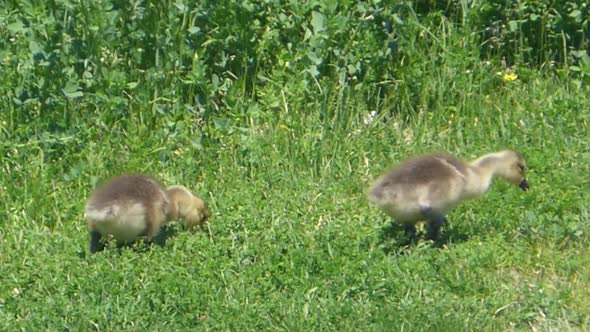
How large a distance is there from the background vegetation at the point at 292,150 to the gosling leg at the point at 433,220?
9cm

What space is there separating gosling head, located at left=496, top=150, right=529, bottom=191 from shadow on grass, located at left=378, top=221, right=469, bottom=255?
17.6 inches

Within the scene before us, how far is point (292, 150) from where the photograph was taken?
28.5ft

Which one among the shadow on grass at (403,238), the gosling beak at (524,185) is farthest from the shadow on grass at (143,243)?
the gosling beak at (524,185)

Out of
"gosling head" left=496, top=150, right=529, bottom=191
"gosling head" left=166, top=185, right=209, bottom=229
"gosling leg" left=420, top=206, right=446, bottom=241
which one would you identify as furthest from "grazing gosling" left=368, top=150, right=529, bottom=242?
"gosling head" left=166, top=185, right=209, bottom=229

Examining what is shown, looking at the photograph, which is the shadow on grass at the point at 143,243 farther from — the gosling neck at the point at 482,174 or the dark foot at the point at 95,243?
the gosling neck at the point at 482,174

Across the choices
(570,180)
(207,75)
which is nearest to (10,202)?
(207,75)

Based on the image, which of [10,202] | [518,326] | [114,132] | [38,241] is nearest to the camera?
[518,326]

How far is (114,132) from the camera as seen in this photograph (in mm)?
8883

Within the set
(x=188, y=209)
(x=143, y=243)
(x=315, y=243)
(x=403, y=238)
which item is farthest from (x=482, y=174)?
(x=143, y=243)

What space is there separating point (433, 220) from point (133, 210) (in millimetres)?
1740

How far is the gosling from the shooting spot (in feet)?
24.9

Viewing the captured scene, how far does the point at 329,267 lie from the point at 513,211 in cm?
132

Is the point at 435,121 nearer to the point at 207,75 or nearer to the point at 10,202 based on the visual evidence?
the point at 207,75

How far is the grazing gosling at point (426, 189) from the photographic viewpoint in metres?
7.32
